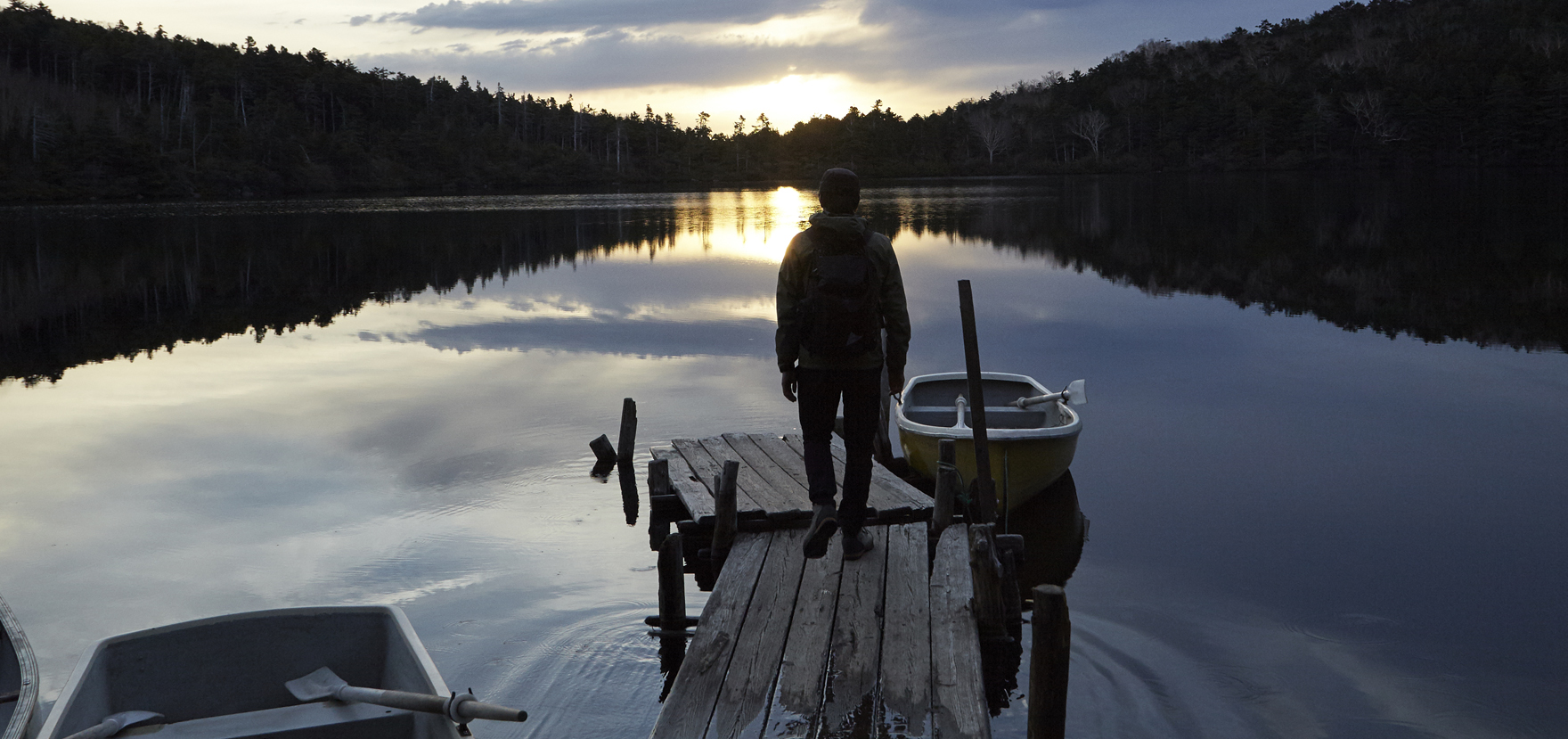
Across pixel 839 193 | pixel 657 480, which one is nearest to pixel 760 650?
pixel 839 193

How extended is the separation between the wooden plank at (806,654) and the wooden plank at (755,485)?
4.32 feet

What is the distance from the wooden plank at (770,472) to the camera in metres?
8.32

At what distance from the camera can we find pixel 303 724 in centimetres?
448

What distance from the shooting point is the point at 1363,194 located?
6756 cm

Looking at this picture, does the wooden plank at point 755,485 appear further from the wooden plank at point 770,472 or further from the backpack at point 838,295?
the backpack at point 838,295

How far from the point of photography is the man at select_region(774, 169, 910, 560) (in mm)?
5605

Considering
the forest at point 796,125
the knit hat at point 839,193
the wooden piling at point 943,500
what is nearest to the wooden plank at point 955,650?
the wooden piling at point 943,500

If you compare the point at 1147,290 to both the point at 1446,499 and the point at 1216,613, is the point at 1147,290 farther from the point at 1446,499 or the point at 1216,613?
the point at 1216,613

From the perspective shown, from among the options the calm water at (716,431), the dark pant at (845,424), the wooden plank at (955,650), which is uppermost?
the dark pant at (845,424)

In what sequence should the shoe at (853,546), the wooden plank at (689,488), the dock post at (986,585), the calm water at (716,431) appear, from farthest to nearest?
1. the wooden plank at (689,488)
2. the calm water at (716,431)
3. the shoe at (853,546)
4. the dock post at (986,585)

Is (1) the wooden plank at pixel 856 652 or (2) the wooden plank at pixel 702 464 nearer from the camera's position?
(1) the wooden plank at pixel 856 652

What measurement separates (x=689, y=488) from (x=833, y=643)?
411cm

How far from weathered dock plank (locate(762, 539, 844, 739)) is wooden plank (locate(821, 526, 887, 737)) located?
1.9 inches

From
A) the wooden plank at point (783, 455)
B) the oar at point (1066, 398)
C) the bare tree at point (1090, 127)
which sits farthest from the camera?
the bare tree at point (1090, 127)
